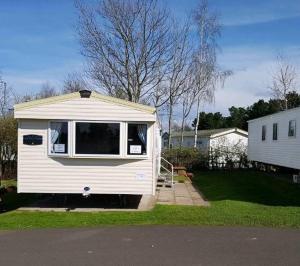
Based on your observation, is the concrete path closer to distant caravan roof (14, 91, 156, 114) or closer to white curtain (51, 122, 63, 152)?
distant caravan roof (14, 91, 156, 114)

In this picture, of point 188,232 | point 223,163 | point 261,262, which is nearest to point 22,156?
point 188,232

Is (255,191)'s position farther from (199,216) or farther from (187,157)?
(187,157)

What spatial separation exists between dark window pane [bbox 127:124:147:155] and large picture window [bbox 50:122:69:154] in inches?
65.0

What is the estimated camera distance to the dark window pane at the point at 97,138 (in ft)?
43.0

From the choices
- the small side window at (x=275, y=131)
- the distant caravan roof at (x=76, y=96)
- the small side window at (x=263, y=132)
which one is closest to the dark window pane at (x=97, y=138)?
the distant caravan roof at (x=76, y=96)

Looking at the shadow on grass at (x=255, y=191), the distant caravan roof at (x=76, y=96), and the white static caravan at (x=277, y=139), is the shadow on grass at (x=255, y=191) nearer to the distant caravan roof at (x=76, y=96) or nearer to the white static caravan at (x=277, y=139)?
the white static caravan at (x=277, y=139)

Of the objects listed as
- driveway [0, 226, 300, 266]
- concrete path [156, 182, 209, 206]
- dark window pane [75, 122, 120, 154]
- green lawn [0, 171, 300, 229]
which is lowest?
driveway [0, 226, 300, 266]

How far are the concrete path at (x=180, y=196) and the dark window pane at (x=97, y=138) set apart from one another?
2405mm

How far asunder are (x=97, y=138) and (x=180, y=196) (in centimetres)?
424

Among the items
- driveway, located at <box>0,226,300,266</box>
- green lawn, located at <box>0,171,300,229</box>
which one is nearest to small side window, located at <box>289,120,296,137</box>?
green lawn, located at <box>0,171,300,229</box>

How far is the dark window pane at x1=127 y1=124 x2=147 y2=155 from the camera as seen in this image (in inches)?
520

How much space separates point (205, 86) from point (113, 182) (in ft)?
79.8

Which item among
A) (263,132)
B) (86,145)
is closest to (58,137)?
(86,145)

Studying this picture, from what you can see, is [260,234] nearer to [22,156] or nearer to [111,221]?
[111,221]
